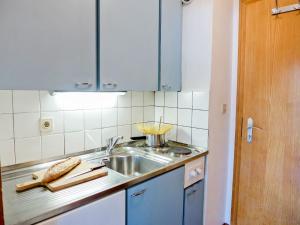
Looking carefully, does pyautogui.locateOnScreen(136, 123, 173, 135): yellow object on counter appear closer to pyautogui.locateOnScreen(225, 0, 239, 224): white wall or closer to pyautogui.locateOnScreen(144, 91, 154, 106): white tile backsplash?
pyautogui.locateOnScreen(144, 91, 154, 106): white tile backsplash

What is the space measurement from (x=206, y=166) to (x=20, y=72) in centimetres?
141

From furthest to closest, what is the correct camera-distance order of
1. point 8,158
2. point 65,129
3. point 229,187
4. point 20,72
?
1. point 229,187
2. point 65,129
3. point 8,158
4. point 20,72

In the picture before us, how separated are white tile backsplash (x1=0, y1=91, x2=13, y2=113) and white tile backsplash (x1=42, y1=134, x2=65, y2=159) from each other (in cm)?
26

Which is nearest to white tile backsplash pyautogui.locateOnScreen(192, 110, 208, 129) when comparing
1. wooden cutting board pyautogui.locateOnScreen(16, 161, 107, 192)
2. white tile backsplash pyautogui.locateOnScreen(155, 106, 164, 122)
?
white tile backsplash pyautogui.locateOnScreen(155, 106, 164, 122)

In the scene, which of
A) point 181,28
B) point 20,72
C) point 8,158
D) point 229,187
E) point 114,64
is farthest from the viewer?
point 229,187

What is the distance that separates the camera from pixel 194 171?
5.45 feet

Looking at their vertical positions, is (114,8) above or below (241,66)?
above

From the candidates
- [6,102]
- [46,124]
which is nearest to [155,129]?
[46,124]

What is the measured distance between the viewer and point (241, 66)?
192cm

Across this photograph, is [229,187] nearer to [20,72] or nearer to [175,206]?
[175,206]

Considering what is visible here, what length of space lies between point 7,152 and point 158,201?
90cm

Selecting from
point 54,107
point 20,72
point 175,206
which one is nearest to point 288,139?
point 175,206

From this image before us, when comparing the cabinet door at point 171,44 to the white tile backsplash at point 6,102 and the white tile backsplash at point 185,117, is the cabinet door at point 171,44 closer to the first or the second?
the white tile backsplash at point 185,117

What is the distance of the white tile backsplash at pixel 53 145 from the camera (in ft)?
4.61
